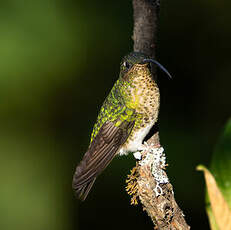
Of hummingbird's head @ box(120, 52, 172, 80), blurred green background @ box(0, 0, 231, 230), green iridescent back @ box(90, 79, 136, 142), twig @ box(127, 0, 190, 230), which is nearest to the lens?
twig @ box(127, 0, 190, 230)

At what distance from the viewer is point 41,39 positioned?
3.97m

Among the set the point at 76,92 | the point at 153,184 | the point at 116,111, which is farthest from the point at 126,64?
the point at 76,92

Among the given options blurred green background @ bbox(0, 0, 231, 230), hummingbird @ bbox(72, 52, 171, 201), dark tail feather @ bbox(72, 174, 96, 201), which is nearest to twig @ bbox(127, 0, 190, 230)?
hummingbird @ bbox(72, 52, 171, 201)

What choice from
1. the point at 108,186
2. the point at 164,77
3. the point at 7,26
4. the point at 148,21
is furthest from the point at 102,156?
the point at 7,26

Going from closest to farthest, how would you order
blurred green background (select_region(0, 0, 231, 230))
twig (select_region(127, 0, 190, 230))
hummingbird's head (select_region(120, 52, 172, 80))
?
twig (select_region(127, 0, 190, 230))
hummingbird's head (select_region(120, 52, 172, 80))
blurred green background (select_region(0, 0, 231, 230))

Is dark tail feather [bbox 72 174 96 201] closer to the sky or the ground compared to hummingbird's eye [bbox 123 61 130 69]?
closer to the ground

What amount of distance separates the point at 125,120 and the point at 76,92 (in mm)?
1569

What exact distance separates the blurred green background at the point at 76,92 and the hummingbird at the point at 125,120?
4.35 ft

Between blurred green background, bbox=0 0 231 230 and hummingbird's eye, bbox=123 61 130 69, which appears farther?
blurred green background, bbox=0 0 231 230

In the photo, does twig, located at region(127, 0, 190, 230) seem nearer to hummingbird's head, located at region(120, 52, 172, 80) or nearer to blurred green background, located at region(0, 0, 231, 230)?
hummingbird's head, located at region(120, 52, 172, 80)

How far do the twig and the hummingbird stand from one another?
158mm

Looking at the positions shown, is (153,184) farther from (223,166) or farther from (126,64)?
(126,64)

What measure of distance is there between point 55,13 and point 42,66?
568mm

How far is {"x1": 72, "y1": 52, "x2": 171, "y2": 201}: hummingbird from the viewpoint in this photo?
246 cm
